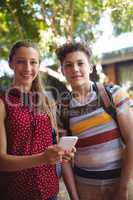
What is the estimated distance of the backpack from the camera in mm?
3004

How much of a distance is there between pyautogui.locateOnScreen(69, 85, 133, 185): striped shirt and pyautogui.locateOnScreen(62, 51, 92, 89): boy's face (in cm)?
15

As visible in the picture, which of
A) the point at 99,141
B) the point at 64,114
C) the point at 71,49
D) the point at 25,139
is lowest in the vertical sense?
the point at 99,141

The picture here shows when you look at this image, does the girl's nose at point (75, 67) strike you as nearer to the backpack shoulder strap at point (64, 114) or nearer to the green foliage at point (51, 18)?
the backpack shoulder strap at point (64, 114)

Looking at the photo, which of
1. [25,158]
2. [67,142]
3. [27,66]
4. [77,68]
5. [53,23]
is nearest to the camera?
[67,142]

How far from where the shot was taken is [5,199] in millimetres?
2814

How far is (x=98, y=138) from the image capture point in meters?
3.03

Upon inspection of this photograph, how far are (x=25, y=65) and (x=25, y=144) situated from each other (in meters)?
0.63

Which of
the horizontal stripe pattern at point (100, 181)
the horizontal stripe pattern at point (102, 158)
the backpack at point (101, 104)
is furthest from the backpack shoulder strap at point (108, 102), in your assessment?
the horizontal stripe pattern at point (100, 181)

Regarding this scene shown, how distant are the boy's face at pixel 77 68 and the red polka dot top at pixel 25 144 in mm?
426

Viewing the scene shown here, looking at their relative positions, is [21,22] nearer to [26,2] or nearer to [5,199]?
[26,2]

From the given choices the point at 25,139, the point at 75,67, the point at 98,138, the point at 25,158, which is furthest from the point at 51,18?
the point at 25,158

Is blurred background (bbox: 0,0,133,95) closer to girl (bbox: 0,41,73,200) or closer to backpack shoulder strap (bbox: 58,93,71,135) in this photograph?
backpack shoulder strap (bbox: 58,93,71,135)

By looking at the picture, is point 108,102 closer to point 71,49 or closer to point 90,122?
point 90,122

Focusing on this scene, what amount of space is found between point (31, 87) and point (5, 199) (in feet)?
2.85
